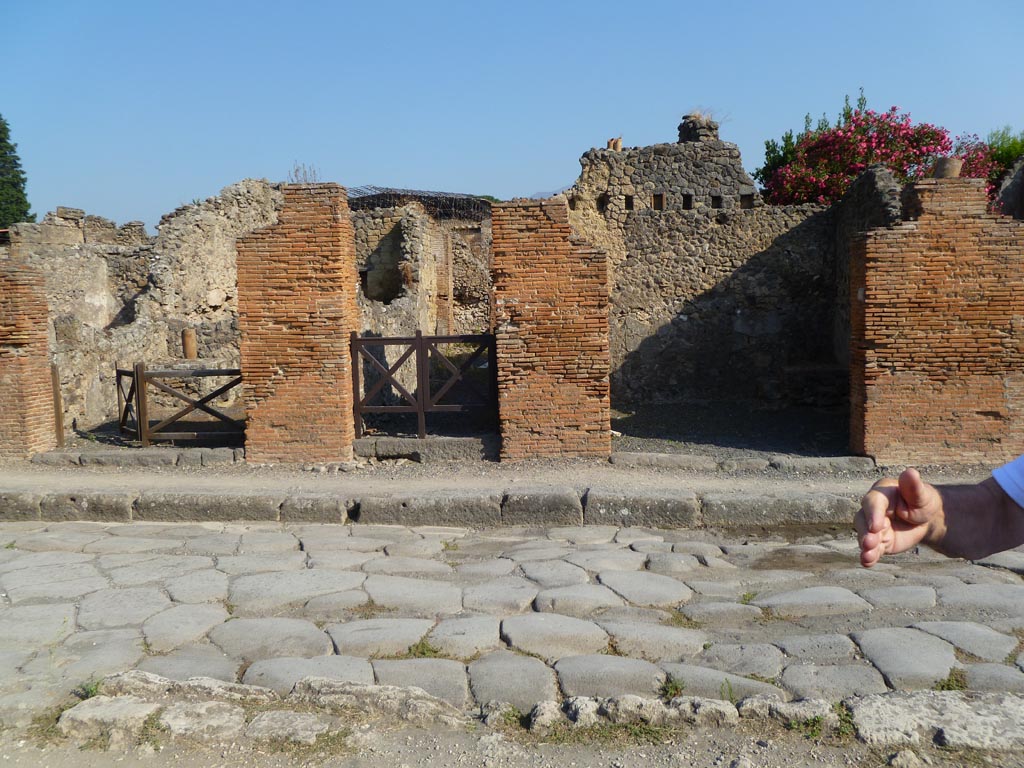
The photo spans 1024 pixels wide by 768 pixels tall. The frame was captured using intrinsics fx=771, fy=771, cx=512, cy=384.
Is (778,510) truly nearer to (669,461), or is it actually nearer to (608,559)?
(669,461)

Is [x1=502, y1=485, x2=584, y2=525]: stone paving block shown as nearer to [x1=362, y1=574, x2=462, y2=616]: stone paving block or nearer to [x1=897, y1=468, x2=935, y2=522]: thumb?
[x1=362, y1=574, x2=462, y2=616]: stone paving block

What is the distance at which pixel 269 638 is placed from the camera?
3.99 meters

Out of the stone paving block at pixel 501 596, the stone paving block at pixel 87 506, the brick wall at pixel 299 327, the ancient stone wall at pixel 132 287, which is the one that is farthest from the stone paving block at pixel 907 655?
the ancient stone wall at pixel 132 287

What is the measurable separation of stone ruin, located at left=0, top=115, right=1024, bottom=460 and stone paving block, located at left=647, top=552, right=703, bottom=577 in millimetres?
2524

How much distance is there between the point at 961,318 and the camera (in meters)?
7.54

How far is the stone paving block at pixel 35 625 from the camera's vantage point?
393 centimetres

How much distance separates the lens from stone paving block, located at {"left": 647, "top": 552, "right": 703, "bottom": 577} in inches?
206

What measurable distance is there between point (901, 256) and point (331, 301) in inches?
226

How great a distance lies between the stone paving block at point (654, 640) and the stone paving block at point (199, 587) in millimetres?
2326

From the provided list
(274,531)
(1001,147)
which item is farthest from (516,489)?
(1001,147)

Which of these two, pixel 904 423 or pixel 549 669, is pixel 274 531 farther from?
pixel 904 423

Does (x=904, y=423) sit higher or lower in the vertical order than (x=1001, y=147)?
lower

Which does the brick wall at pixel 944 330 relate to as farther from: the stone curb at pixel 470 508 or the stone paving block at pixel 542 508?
the stone paving block at pixel 542 508

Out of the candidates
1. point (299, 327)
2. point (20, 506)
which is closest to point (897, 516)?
point (299, 327)
